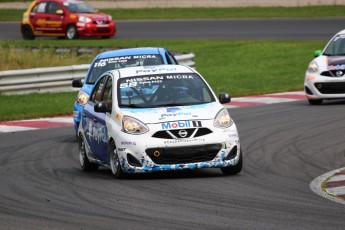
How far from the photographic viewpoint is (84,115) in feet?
49.2

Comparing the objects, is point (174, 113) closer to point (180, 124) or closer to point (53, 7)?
point (180, 124)

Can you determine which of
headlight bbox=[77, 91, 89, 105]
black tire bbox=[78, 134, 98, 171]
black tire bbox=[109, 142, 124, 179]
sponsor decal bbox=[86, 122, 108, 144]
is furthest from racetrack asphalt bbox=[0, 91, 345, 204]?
black tire bbox=[78, 134, 98, 171]

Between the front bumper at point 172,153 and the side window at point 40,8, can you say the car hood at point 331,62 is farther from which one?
the side window at point 40,8

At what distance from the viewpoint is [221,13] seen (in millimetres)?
50531

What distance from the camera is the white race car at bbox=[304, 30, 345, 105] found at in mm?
22359

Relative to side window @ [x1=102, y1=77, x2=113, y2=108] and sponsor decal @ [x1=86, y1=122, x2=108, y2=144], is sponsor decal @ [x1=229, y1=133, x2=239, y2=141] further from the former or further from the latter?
side window @ [x1=102, y1=77, x2=113, y2=108]

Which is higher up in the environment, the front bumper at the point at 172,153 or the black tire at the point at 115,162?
the front bumper at the point at 172,153

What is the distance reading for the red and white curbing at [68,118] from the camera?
2075 centimetres

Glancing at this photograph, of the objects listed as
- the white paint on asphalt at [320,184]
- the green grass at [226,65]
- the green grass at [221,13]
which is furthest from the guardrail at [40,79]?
the green grass at [221,13]

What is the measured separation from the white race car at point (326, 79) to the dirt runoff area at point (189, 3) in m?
26.5

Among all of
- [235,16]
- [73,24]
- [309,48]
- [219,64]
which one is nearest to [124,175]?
[219,64]

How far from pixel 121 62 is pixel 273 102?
6.01 meters

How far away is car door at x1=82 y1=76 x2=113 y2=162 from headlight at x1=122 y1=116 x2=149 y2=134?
0.52 meters

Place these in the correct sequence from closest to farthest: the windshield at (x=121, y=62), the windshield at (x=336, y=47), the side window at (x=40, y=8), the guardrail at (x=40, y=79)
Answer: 1. the windshield at (x=121, y=62)
2. the windshield at (x=336, y=47)
3. the guardrail at (x=40, y=79)
4. the side window at (x=40, y=8)
